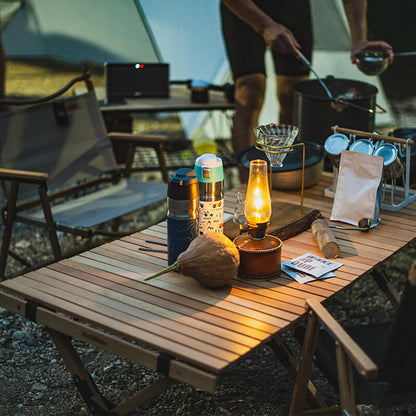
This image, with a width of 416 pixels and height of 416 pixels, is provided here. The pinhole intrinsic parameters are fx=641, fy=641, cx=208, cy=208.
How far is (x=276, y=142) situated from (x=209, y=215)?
0.37 metres

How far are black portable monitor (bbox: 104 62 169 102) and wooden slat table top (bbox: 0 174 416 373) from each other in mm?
2152

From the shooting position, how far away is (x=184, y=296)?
6.41 feet

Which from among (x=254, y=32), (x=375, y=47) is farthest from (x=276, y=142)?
(x=254, y=32)

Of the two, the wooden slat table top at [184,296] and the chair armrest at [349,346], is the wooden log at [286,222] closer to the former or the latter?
the wooden slat table top at [184,296]

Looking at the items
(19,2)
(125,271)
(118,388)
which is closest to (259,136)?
(125,271)

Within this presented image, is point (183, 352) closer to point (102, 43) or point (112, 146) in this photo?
point (112, 146)

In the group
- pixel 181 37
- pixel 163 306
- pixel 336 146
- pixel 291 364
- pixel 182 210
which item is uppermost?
pixel 181 37

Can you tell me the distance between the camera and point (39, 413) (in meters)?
2.44

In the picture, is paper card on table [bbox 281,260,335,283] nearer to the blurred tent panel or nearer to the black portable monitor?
the black portable monitor

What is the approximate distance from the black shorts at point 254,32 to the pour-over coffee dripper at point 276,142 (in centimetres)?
170

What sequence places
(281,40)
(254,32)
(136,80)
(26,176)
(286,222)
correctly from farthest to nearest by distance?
(136,80)
(254,32)
(281,40)
(26,176)
(286,222)

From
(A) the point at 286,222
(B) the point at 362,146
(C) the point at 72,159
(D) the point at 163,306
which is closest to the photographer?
(D) the point at 163,306

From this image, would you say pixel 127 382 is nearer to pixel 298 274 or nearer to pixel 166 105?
pixel 298 274

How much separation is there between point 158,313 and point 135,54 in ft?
13.2
